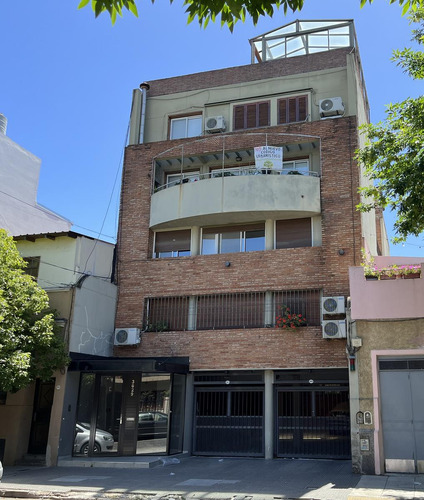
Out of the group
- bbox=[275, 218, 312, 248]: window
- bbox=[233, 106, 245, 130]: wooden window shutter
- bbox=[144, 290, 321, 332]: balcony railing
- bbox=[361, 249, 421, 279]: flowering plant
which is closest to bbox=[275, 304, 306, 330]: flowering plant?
bbox=[144, 290, 321, 332]: balcony railing

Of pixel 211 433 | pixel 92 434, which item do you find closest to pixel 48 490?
pixel 92 434

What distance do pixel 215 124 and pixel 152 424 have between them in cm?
1121

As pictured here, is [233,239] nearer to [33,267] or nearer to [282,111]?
[282,111]

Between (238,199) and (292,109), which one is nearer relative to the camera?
(238,199)

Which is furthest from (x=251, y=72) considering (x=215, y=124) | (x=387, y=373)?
(x=387, y=373)

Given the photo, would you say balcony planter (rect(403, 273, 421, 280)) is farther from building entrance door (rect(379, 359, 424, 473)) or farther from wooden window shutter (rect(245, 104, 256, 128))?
wooden window shutter (rect(245, 104, 256, 128))

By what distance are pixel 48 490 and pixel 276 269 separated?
9778 mm

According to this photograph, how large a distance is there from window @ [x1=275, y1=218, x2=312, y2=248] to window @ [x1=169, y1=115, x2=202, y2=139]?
18.0 ft

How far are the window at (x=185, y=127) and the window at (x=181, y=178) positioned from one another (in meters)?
1.58

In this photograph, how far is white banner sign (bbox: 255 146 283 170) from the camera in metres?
19.0

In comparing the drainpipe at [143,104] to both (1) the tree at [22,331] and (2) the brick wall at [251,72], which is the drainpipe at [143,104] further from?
(1) the tree at [22,331]

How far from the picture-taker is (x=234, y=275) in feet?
61.4

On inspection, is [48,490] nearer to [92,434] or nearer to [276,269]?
[92,434]

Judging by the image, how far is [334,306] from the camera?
1692cm
